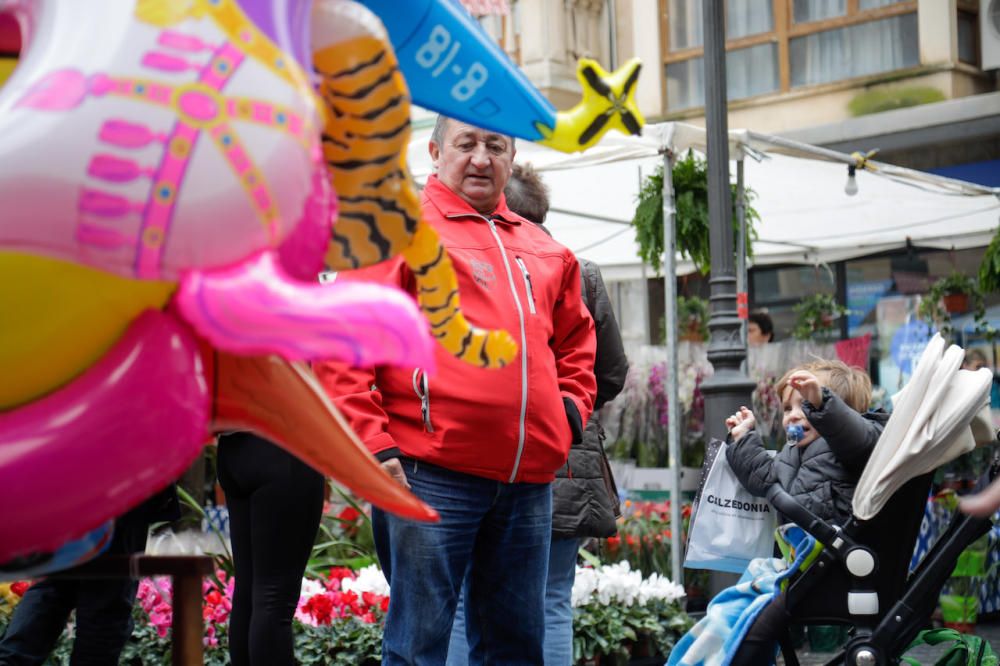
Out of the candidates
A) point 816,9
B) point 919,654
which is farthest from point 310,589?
point 816,9

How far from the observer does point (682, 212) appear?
760 cm

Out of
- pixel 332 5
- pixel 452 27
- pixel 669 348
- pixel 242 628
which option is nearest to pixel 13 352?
pixel 332 5

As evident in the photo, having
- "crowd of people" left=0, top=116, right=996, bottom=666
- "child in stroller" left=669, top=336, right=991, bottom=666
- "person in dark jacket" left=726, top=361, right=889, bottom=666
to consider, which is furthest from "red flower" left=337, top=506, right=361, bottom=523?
"crowd of people" left=0, top=116, right=996, bottom=666

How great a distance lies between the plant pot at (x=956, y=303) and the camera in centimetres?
997

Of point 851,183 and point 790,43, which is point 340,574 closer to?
point 851,183

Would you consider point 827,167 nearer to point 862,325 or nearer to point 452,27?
point 862,325

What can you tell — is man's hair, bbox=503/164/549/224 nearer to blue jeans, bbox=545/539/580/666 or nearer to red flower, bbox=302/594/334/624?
blue jeans, bbox=545/539/580/666

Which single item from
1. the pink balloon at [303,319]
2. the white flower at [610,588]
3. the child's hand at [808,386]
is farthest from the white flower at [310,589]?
the pink balloon at [303,319]

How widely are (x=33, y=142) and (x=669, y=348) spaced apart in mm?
5713

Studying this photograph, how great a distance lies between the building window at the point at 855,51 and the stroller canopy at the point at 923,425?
10924mm

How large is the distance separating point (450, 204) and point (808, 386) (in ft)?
5.08

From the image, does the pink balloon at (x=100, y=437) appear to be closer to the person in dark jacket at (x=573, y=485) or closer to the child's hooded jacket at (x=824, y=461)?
the person in dark jacket at (x=573, y=485)

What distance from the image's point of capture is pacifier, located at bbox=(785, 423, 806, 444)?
4.84 metres

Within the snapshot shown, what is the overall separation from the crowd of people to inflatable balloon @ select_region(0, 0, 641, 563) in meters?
1.47
